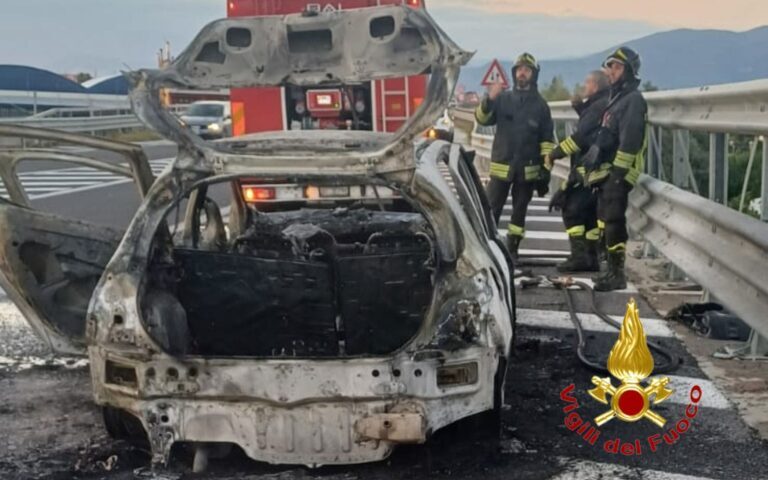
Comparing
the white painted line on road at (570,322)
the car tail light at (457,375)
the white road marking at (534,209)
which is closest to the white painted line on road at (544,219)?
the white road marking at (534,209)

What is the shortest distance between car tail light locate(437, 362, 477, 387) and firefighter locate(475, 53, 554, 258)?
206 inches

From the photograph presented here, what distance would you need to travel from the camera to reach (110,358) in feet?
14.0

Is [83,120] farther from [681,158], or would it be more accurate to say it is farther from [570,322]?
[570,322]

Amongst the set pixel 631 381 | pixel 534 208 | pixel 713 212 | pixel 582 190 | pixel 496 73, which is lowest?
pixel 534 208

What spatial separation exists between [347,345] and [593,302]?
10.2 feet

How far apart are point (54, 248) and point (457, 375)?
2.64m

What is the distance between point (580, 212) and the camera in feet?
29.1

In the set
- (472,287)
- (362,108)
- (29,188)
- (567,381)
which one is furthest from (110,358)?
(29,188)

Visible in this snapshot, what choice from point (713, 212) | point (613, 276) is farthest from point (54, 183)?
point (713, 212)

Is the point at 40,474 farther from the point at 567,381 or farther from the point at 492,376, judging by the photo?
the point at 567,381

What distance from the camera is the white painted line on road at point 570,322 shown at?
261 inches

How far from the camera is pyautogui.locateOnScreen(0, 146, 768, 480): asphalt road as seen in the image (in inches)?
166

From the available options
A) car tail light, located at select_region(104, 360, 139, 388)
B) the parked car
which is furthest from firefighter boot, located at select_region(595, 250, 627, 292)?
the parked car

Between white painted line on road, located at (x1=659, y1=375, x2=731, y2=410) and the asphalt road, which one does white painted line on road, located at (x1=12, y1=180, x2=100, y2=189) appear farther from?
white painted line on road, located at (x1=659, y1=375, x2=731, y2=410)
